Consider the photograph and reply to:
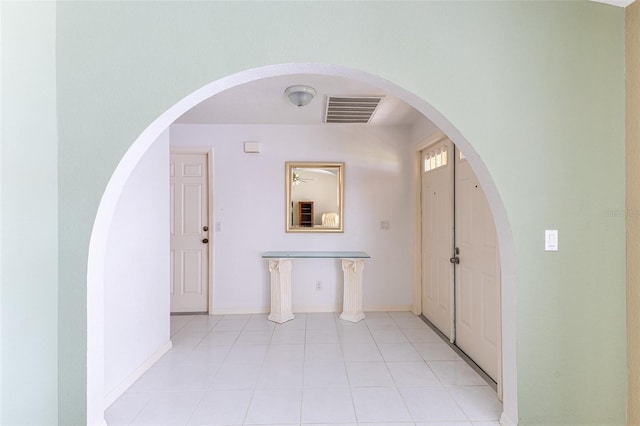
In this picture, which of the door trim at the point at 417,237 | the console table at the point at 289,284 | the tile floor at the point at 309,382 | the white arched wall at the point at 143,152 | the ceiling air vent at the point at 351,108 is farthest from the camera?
the door trim at the point at 417,237

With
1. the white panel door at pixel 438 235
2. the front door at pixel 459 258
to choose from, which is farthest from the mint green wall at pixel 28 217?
the white panel door at pixel 438 235

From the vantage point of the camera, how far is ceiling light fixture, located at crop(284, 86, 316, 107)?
2.81 metres

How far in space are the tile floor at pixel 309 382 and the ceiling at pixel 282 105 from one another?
2381 millimetres

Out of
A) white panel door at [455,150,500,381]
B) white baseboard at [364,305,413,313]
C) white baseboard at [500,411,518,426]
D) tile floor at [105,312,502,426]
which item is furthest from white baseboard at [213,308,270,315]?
white baseboard at [500,411,518,426]

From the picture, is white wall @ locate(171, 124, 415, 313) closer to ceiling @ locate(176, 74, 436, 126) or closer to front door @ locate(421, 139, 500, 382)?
ceiling @ locate(176, 74, 436, 126)

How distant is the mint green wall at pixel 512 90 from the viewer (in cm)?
158

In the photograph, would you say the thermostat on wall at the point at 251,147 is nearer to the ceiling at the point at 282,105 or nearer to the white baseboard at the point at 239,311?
the ceiling at the point at 282,105

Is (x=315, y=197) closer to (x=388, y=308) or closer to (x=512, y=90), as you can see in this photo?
(x=388, y=308)

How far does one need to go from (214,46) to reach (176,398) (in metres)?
2.19

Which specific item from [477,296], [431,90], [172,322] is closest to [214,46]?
[431,90]

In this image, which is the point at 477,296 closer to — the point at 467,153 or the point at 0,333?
the point at 467,153

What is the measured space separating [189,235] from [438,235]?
304 centimetres

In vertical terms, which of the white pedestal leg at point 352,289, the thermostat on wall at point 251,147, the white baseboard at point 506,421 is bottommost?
the white baseboard at point 506,421

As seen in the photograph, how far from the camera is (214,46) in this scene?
1.60 meters
